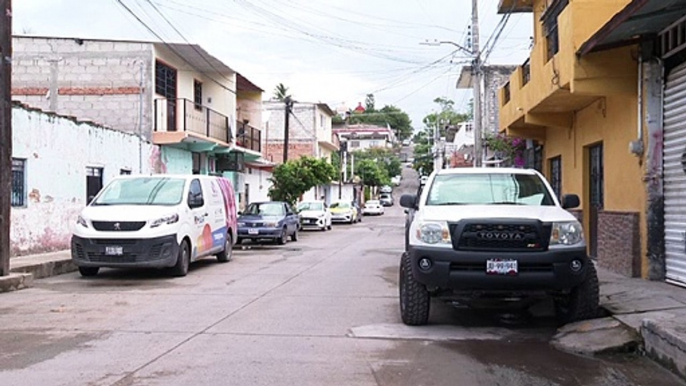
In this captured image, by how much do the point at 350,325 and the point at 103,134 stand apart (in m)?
12.8

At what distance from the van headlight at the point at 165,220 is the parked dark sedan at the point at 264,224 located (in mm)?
9289

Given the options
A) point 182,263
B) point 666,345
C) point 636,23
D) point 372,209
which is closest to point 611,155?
point 636,23

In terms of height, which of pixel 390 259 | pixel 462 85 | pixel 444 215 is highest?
pixel 462 85

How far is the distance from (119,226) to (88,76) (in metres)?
12.0

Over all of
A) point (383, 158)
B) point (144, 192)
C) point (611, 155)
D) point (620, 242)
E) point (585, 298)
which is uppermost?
point (383, 158)

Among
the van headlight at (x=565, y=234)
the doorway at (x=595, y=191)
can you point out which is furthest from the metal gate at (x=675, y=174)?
the doorway at (x=595, y=191)

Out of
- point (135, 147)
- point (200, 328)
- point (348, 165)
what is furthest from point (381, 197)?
point (200, 328)

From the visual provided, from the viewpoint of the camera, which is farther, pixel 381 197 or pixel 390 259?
pixel 381 197

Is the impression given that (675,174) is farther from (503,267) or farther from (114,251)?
(114,251)

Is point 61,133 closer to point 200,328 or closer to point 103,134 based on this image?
point 103,134

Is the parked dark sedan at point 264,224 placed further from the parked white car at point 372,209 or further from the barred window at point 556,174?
the parked white car at point 372,209

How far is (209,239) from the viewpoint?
14617mm

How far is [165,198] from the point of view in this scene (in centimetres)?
1323

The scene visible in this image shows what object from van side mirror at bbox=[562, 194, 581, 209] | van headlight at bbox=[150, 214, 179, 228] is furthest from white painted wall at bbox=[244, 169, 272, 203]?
van side mirror at bbox=[562, 194, 581, 209]
